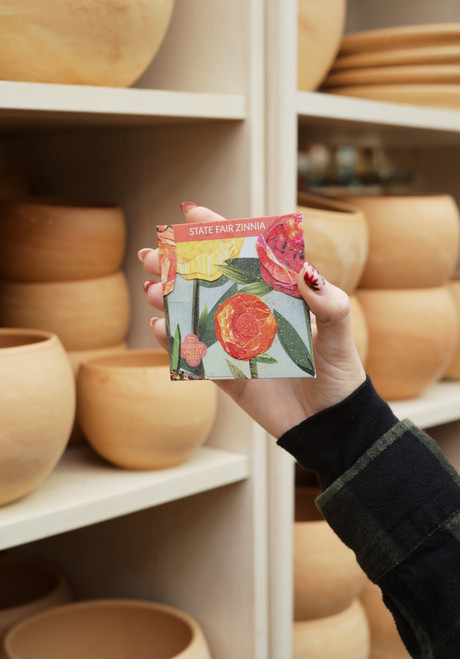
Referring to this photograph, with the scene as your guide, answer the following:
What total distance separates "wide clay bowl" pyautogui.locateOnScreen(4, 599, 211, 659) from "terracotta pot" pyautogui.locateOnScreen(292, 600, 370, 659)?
7.7 inches

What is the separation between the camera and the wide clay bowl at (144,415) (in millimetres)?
902

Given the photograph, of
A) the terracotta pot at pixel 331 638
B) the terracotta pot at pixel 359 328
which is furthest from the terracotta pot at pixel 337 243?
the terracotta pot at pixel 331 638

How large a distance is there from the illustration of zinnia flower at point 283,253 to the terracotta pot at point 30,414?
10.8 inches

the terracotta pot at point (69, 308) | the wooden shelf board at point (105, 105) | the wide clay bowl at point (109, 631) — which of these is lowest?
the wide clay bowl at point (109, 631)

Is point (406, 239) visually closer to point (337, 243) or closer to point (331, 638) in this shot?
point (337, 243)

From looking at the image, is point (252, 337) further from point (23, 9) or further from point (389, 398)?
point (389, 398)

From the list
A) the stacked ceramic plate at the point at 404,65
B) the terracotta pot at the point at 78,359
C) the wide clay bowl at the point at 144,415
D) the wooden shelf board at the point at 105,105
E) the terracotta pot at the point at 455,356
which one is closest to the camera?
the wooden shelf board at the point at 105,105

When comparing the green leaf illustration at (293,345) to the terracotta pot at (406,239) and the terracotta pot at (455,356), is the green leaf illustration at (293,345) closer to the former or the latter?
the terracotta pot at (406,239)

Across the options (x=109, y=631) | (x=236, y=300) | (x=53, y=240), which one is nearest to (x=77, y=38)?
(x=53, y=240)

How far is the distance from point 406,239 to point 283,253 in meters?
0.61

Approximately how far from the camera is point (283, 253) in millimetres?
631

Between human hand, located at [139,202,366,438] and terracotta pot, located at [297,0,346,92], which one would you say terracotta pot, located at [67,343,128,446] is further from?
terracotta pot, located at [297,0,346,92]

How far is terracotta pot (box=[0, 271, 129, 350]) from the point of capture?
982 mm

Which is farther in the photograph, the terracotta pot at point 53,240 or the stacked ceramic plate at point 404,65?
the stacked ceramic plate at point 404,65
